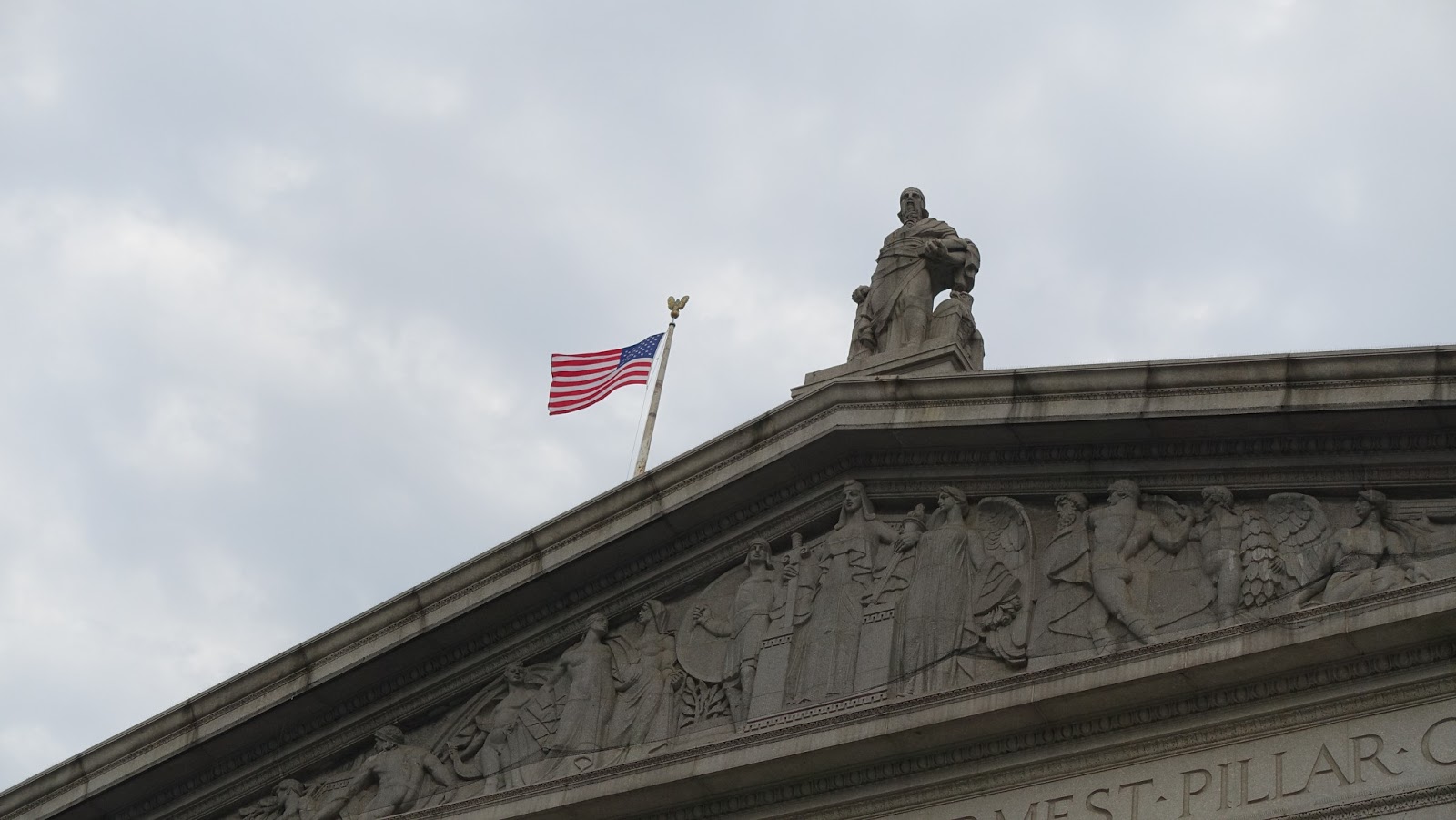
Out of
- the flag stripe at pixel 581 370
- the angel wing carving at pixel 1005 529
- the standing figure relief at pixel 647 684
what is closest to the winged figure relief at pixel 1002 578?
the angel wing carving at pixel 1005 529

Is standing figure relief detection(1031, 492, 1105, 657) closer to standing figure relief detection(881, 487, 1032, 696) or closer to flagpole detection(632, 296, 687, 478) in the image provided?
standing figure relief detection(881, 487, 1032, 696)

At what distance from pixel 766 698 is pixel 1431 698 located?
16.0 feet

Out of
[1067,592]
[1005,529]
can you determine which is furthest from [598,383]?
[1067,592]

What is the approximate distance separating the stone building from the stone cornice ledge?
25 millimetres

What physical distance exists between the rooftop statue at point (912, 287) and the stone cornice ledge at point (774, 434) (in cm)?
117

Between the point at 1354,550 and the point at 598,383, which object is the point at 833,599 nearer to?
the point at 1354,550

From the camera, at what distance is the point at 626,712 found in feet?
59.5

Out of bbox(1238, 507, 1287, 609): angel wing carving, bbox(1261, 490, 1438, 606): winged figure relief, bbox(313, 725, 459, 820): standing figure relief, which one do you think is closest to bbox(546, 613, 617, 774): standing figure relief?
bbox(313, 725, 459, 820): standing figure relief

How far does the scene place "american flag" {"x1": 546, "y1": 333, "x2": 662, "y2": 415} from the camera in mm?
24219

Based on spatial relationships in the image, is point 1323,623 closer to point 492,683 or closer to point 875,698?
point 875,698

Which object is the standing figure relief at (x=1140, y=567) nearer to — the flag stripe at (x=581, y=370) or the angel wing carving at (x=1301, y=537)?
the angel wing carving at (x=1301, y=537)

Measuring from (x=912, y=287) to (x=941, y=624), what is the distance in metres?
3.52

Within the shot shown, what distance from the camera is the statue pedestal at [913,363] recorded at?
60.2 feet

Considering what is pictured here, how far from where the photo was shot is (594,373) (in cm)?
2442
